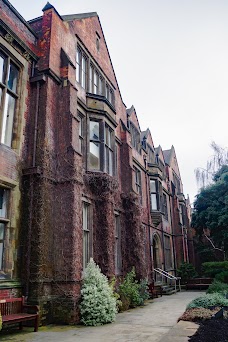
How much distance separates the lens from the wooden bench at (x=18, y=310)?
783 cm

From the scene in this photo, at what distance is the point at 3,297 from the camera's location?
329 inches

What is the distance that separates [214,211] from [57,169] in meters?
16.5

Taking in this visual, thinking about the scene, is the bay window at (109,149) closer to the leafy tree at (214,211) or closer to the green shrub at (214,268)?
the leafy tree at (214,211)

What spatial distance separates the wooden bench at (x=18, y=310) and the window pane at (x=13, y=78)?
663 cm

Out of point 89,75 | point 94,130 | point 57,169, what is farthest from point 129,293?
point 89,75

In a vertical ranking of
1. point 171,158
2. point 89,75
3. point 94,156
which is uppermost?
point 171,158

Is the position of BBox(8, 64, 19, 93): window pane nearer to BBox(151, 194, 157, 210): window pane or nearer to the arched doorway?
BBox(151, 194, 157, 210): window pane

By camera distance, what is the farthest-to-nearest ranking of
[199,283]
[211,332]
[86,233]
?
[199,283] < [86,233] < [211,332]

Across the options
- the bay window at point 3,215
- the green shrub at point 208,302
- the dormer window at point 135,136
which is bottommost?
the green shrub at point 208,302

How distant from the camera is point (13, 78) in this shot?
10641 mm

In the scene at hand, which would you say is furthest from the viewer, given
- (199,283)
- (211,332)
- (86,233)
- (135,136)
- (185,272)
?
(185,272)

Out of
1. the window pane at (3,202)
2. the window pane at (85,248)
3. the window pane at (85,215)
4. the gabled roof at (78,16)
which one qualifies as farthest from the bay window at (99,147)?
the gabled roof at (78,16)

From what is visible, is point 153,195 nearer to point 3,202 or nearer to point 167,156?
point 167,156

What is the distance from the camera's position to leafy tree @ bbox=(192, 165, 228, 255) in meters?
23.0
